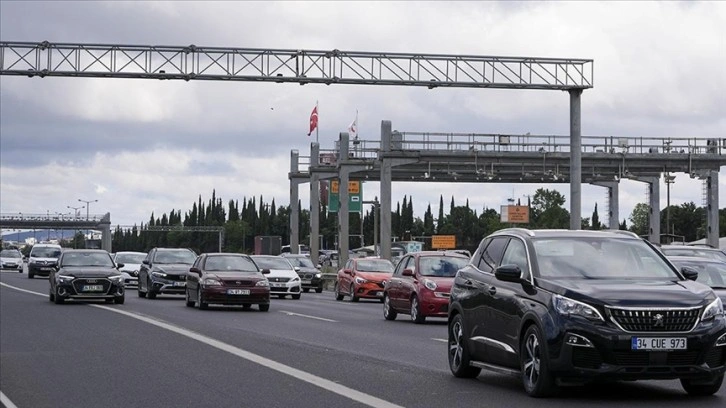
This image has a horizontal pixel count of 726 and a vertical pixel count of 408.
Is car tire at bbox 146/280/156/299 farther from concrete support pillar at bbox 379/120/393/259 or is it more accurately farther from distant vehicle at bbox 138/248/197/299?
concrete support pillar at bbox 379/120/393/259

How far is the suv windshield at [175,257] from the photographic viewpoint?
1618 inches

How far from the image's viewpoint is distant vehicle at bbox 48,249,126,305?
34.8 metres

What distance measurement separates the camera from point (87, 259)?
36.2 meters

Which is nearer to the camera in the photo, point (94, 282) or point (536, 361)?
point (536, 361)

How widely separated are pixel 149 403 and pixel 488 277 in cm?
385

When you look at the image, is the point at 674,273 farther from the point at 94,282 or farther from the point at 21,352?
the point at 94,282

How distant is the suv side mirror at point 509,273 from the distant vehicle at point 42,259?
2491 inches

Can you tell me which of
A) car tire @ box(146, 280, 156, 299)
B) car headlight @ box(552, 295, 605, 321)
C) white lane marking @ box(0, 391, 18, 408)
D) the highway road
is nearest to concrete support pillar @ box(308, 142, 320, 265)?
car tire @ box(146, 280, 156, 299)

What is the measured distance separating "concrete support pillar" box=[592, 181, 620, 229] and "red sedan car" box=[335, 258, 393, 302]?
3143 cm

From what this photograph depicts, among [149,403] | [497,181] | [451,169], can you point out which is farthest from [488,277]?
[497,181]

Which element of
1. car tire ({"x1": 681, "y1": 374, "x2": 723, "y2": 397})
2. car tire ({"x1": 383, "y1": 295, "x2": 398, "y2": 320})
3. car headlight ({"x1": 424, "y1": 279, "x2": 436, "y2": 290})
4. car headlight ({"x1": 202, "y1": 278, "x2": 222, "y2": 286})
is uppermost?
car headlight ({"x1": 424, "y1": 279, "x2": 436, "y2": 290})

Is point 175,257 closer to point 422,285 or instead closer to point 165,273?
point 165,273

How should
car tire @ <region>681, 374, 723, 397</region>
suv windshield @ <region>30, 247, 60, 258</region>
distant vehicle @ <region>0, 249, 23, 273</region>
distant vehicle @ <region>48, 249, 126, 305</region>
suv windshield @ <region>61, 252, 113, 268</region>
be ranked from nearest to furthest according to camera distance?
car tire @ <region>681, 374, 723, 397</region>
distant vehicle @ <region>48, 249, 126, 305</region>
suv windshield @ <region>61, 252, 113, 268</region>
suv windshield @ <region>30, 247, 60, 258</region>
distant vehicle @ <region>0, 249, 23, 273</region>

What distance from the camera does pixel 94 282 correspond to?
34.9 metres
